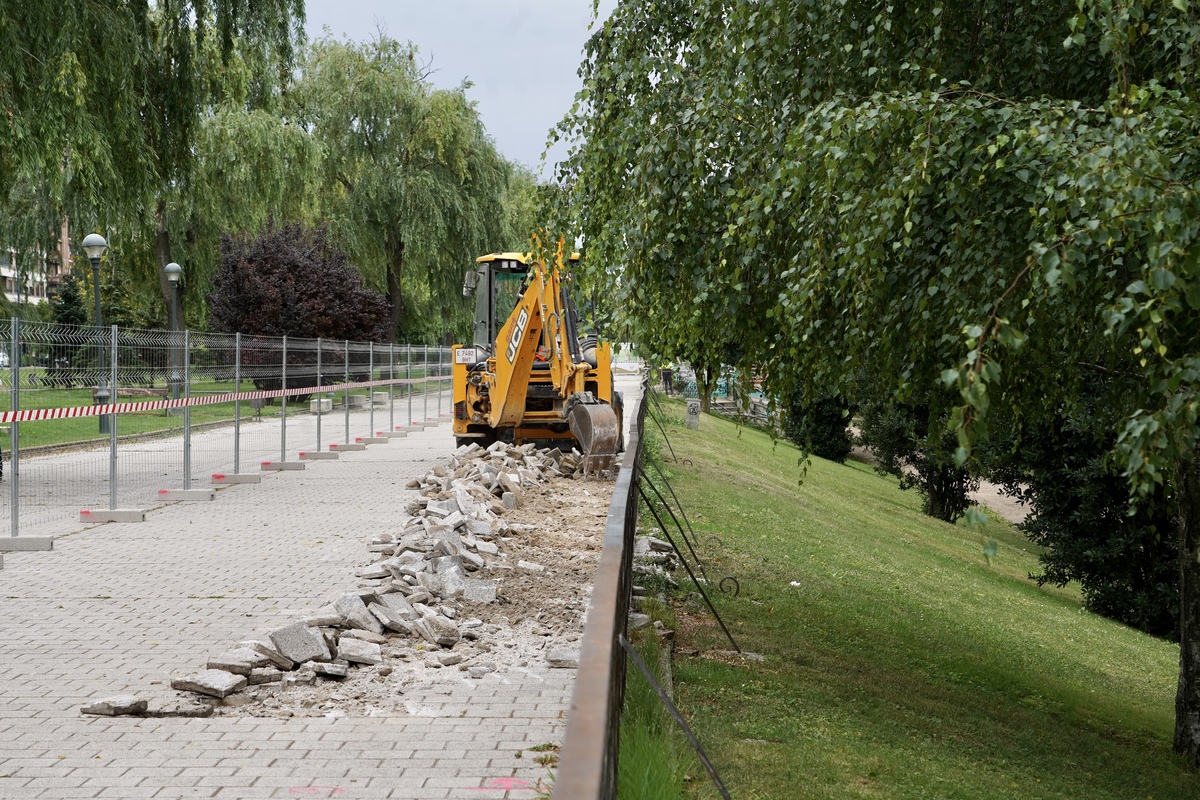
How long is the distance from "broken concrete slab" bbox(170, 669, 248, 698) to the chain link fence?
4.89 m

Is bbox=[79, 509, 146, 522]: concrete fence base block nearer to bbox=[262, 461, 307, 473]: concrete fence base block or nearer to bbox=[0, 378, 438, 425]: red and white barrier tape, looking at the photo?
bbox=[0, 378, 438, 425]: red and white barrier tape

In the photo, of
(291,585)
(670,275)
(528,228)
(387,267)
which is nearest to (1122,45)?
(670,275)

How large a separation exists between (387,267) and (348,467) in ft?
68.6

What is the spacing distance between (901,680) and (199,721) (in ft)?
16.4

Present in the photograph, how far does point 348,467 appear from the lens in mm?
19047

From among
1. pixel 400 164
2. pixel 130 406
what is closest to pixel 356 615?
pixel 130 406

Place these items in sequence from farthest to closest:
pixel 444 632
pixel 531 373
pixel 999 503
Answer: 1. pixel 999 503
2. pixel 531 373
3. pixel 444 632

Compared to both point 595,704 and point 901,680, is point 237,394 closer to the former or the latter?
point 901,680

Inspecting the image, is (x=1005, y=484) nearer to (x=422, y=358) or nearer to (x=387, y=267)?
(x=422, y=358)

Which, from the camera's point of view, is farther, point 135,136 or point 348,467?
point 348,467

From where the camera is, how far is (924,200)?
5715 mm

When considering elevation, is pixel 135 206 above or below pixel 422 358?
above

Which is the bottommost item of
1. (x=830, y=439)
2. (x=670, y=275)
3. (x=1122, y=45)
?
(x=830, y=439)

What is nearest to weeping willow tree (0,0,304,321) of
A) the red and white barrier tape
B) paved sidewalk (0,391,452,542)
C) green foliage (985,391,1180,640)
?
the red and white barrier tape
